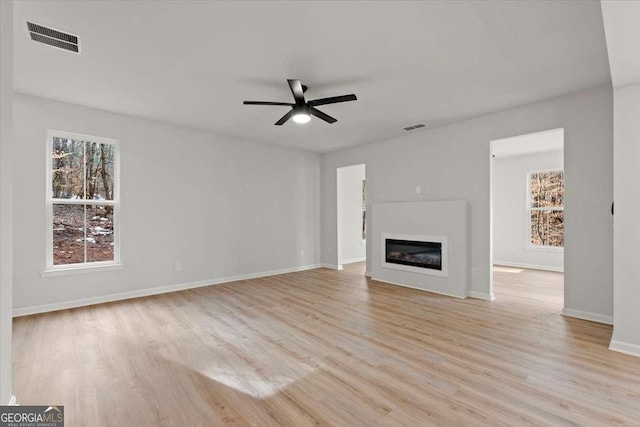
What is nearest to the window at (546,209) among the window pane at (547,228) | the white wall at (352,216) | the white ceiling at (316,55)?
the window pane at (547,228)

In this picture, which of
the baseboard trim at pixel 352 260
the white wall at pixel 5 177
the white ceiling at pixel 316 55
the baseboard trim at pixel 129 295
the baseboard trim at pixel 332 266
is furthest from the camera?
the baseboard trim at pixel 352 260

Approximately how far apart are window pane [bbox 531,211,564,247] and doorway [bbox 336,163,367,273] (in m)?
4.08

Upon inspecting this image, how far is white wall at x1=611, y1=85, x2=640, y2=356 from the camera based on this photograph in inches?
110

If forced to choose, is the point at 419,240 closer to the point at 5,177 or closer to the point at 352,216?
the point at 352,216

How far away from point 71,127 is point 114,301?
2599 mm

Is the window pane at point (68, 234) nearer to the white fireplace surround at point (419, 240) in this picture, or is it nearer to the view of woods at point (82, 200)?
the view of woods at point (82, 200)

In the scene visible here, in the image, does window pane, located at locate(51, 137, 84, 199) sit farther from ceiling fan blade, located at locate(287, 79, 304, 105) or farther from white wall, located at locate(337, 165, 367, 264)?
white wall, located at locate(337, 165, 367, 264)

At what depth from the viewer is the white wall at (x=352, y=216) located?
27.1 ft

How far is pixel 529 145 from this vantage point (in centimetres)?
638

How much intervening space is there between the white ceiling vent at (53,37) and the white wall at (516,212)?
338 inches

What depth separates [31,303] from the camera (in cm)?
392

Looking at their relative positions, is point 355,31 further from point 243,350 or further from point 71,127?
point 71,127

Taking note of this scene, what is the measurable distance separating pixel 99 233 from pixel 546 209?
9055mm

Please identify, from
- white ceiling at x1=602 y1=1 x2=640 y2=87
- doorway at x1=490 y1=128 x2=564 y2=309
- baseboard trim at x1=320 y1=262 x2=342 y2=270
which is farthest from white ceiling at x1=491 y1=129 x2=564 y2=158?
baseboard trim at x1=320 y1=262 x2=342 y2=270
